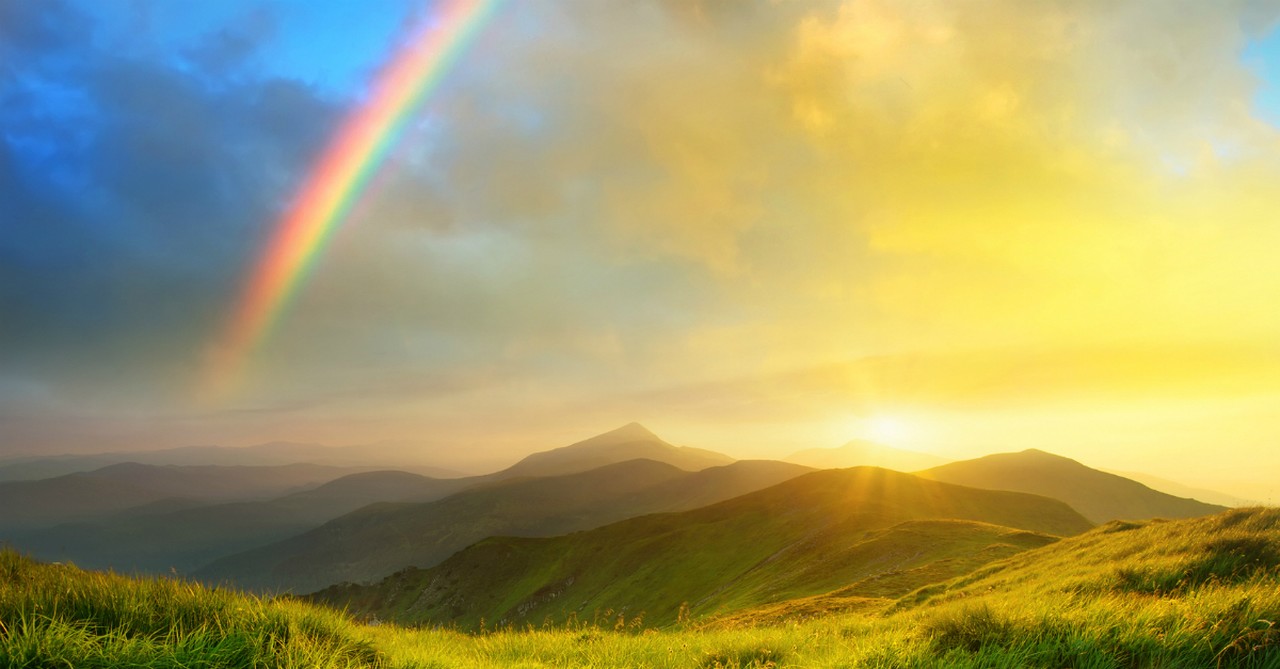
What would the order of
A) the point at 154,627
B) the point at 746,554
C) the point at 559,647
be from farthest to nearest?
the point at 746,554 → the point at 559,647 → the point at 154,627

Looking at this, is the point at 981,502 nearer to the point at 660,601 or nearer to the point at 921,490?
the point at 921,490

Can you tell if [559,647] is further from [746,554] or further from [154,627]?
[746,554]

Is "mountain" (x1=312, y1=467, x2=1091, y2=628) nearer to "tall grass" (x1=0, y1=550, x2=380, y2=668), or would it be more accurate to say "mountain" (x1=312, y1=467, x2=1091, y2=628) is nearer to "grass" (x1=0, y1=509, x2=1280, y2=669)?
"grass" (x1=0, y1=509, x2=1280, y2=669)

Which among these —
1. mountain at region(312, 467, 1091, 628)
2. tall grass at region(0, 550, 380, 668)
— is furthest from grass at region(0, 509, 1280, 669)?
mountain at region(312, 467, 1091, 628)

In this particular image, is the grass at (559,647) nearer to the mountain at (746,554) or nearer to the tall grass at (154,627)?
Answer: the tall grass at (154,627)

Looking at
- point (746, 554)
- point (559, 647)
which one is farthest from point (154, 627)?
point (746, 554)

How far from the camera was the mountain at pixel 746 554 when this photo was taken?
139ft

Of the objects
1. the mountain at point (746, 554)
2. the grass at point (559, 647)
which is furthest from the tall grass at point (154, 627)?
the mountain at point (746, 554)

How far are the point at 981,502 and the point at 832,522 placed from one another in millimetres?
41451

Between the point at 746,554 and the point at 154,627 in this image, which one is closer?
the point at 154,627

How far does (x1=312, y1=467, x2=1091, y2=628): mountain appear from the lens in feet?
139

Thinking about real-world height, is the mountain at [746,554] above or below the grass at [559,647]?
below

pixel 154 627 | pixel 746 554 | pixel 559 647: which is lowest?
pixel 746 554

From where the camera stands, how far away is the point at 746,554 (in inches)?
3356
